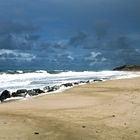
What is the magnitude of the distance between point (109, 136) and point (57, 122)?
7.57 ft

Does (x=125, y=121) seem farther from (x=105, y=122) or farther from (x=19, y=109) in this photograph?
(x=19, y=109)

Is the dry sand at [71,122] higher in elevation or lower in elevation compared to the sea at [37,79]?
lower

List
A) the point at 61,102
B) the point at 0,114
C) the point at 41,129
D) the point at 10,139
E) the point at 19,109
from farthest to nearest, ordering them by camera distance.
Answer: the point at 61,102
the point at 19,109
the point at 0,114
the point at 41,129
the point at 10,139

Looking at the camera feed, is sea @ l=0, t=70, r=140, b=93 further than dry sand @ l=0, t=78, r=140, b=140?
Yes

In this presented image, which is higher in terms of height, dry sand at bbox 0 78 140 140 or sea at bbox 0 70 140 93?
sea at bbox 0 70 140 93

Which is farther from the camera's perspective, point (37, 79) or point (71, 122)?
point (37, 79)

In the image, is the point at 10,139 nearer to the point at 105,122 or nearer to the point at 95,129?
the point at 95,129

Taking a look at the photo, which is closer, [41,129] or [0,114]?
[41,129]

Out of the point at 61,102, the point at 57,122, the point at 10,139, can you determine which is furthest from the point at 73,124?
the point at 61,102

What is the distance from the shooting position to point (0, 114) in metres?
13.9

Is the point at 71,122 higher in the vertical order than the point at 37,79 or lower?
lower

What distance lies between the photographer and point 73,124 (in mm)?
12023

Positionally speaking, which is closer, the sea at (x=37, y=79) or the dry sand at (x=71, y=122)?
the dry sand at (x=71, y=122)

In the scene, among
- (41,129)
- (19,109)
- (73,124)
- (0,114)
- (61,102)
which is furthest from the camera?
(61,102)
